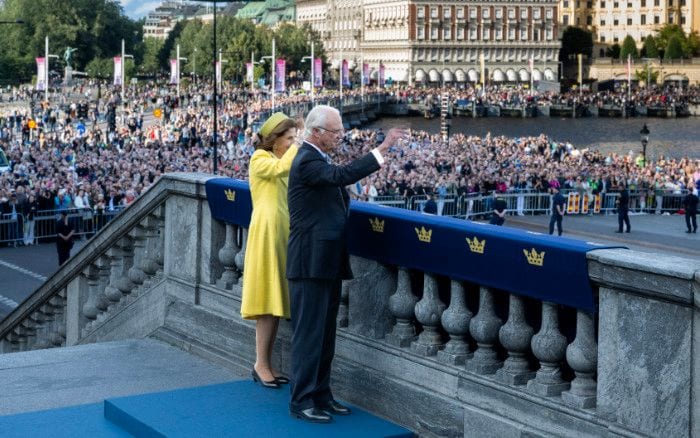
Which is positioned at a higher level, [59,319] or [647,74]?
[647,74]

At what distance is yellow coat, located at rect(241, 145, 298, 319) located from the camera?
6.97m

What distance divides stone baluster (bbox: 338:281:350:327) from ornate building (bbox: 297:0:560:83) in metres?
162

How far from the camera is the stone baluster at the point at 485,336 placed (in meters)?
6.01

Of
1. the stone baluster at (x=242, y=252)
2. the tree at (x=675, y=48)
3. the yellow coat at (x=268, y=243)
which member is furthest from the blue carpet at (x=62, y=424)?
the tree at (x=675, y=48)

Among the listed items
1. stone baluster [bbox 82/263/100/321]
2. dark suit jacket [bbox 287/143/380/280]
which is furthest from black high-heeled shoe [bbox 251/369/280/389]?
stone baluster [bbox 82/263/100/321]

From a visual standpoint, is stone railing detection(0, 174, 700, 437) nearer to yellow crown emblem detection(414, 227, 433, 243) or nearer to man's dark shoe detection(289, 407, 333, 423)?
yellow crown emblem detection(414, 227, 433, 243)

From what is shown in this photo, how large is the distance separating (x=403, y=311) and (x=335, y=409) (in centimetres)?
56

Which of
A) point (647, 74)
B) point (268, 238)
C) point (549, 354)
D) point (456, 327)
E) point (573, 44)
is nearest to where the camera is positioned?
point (549, 354)

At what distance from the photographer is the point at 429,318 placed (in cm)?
637

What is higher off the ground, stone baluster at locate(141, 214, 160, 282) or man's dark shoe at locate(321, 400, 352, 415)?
stone baluster at locate(141, 214, 160, 282)

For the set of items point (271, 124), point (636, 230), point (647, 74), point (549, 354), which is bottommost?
point (636, 230)

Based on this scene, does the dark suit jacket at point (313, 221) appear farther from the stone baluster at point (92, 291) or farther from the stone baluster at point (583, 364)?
the stone baluster at point (92, 291)

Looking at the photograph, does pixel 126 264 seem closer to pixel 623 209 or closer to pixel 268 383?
pixel 268 383

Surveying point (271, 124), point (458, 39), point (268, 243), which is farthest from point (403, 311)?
point (458, 39)
